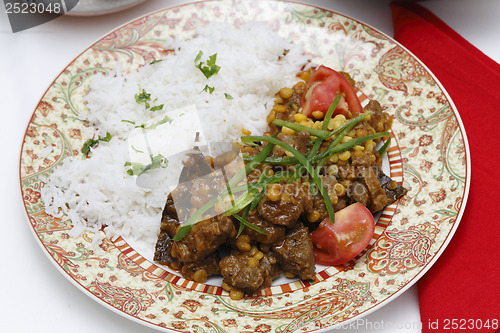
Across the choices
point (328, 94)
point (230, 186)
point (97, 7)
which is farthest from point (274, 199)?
point (97, 7)

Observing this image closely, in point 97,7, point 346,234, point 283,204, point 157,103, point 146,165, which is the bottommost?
point 346,234

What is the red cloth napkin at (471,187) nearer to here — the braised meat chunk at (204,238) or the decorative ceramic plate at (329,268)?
the decorative ceramic plate at (329,268)

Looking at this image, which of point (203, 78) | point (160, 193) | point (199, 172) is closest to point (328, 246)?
point (199, 172)

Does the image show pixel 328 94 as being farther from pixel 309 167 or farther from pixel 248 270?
pixel 248 270

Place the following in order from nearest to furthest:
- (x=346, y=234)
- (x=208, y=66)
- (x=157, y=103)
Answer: (x=346, y=234) < (x=157, y=103) < (x=208, y=66)

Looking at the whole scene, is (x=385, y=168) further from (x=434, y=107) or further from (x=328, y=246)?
(x=328, y=246)

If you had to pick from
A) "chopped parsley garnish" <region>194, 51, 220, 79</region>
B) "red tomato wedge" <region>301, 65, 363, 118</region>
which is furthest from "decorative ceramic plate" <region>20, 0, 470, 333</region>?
"chopped parsley garnish" <region>194, 51, 220, 79</region>

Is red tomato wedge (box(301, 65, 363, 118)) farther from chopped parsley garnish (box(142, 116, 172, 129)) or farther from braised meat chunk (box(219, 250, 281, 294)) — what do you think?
braised meat chunk (box(219, 250, 281, 294))
